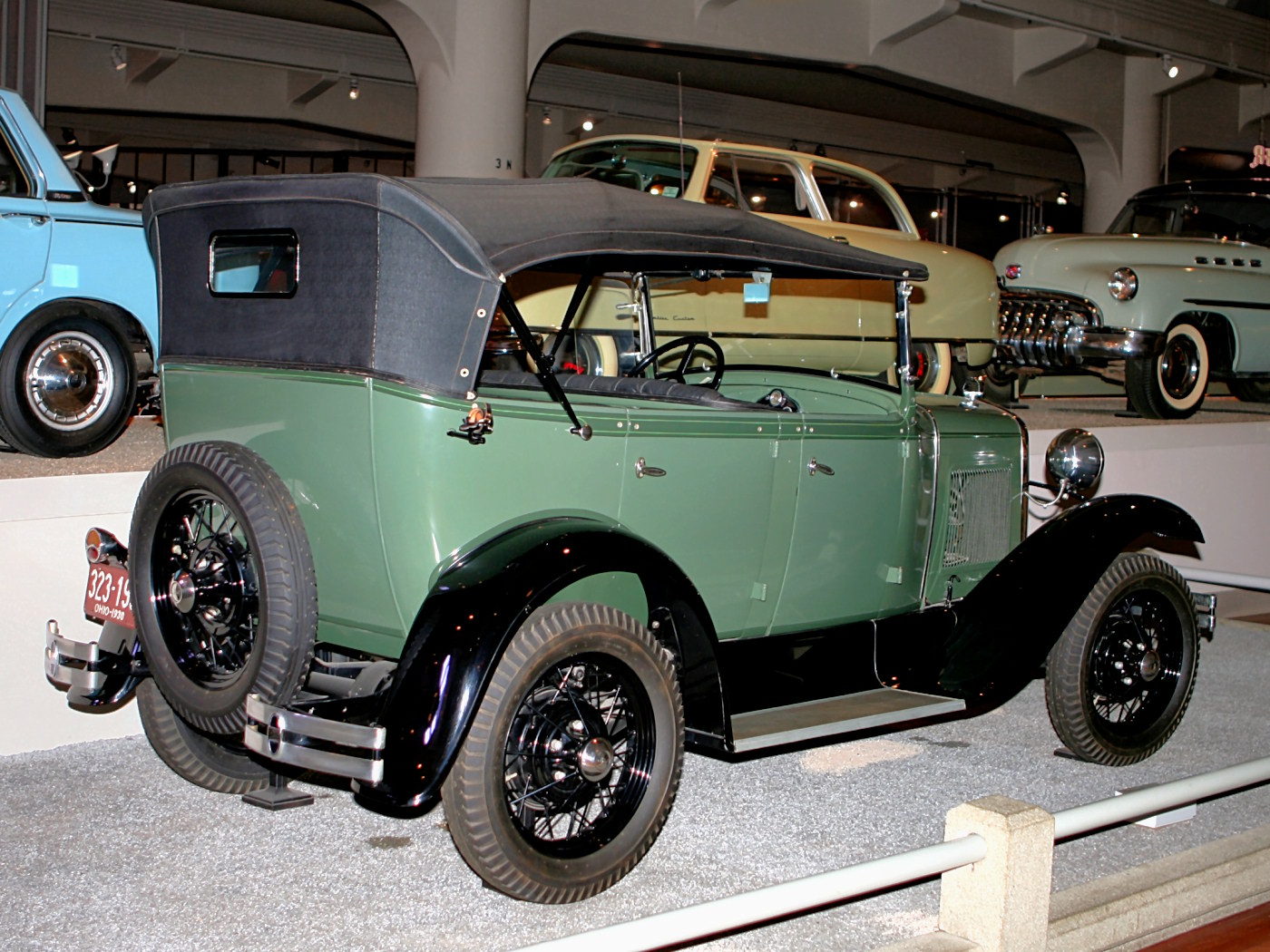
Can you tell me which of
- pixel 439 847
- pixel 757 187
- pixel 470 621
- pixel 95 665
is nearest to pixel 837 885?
pixel 470 621

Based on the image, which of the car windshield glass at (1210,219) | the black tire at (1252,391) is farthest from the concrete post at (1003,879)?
the black tire at (1252,391)

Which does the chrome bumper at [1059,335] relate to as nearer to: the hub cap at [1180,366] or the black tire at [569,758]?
the hub cap at [1180,366]

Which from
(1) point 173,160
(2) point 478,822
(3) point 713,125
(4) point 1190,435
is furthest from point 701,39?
(2) point 478,822

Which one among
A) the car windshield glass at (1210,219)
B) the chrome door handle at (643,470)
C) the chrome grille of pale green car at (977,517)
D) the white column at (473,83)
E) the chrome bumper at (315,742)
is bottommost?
the chrome bumper at (315,742)

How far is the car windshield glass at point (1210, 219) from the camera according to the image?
372 inches

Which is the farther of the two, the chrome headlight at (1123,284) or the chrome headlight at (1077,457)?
the chrome headlight at (1123,284)

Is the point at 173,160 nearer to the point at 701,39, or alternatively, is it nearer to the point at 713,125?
the point at 713,125

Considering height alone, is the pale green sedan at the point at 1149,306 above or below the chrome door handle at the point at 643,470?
above

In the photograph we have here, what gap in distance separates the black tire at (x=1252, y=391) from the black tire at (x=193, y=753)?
8860mm

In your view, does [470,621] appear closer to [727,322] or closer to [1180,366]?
[727,322]

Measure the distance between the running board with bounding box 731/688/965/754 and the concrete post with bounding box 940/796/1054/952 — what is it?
68 centimetres

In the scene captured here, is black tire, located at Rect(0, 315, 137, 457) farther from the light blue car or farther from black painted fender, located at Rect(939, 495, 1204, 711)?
black painted fender, located at Rect(939, 495, 1204, 711)

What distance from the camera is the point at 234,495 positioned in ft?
10.1

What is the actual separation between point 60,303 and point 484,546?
119 inches
